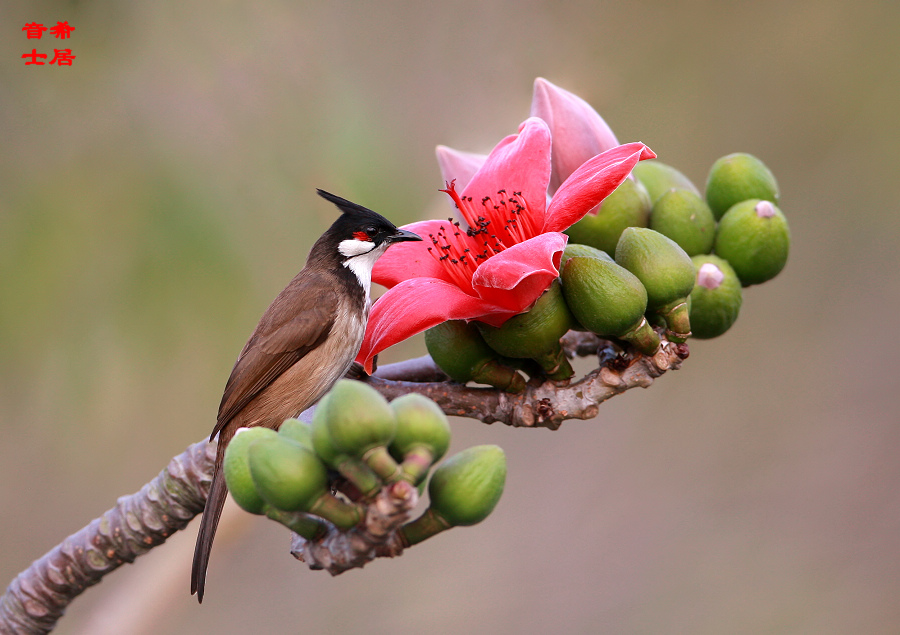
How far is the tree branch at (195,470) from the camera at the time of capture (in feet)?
4.38

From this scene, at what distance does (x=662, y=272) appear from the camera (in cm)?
122

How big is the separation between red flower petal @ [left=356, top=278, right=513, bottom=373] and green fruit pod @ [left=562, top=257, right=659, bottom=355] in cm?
11

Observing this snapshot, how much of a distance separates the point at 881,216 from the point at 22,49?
114 inches

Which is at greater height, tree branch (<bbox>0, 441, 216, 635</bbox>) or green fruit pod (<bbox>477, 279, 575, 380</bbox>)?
green fruit pod (<bbox>477, 279, 575, 380</bbox>)

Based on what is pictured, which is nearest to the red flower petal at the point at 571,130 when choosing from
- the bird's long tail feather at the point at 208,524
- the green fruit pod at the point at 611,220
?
the green fruit pod at the point at 611,220

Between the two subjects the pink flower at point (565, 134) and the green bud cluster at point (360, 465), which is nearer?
the green bud cluster at point (360, 465)

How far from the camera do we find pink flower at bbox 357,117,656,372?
1.10m

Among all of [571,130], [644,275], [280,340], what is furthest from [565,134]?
[280,340]

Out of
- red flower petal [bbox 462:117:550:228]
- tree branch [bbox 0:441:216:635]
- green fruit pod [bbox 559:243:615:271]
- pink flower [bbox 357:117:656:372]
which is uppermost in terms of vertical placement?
red flower petal [bbox 462:117:550:228]

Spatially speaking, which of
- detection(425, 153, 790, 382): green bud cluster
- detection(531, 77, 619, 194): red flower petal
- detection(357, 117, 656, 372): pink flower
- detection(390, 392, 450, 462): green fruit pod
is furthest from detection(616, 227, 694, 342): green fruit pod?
detection(390, 392, 450, 462): green fruit pod

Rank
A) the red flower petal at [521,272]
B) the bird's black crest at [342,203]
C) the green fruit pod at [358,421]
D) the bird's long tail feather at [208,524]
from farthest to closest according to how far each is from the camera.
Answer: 1. the bird's black crest at [342,203]
2. the bird's long tail feather at [208,524]
3. the red flower petal at [521,272]
4. the green fruit pod at [358,421]

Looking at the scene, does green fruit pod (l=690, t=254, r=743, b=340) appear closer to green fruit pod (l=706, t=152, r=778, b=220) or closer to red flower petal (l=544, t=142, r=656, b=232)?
green fruit pod (l=706, t=152, r=778, b=220)

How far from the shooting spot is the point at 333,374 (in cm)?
168

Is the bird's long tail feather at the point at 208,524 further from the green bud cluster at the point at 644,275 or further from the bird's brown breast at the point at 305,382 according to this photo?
the green bud cluster at the point at 644,275
